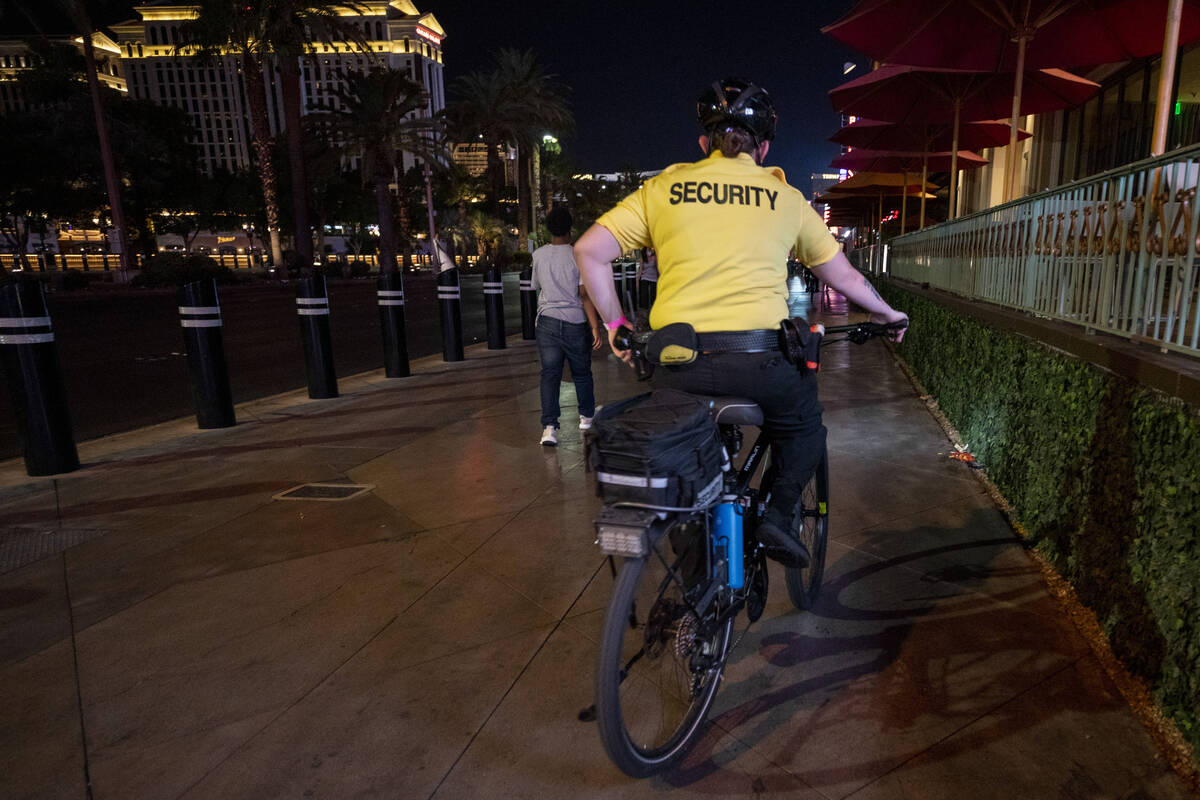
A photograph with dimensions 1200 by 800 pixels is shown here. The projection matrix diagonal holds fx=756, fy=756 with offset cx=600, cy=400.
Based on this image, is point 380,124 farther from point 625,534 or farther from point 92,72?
point 625,534

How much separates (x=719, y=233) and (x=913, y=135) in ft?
47.6

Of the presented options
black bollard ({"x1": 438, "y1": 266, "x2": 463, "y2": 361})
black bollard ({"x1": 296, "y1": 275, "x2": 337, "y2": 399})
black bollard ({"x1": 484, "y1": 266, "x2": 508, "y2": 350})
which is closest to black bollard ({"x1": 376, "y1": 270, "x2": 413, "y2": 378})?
black bollard ({"x1": 296, "y1": 275, "x2": 337, "y2": 399})

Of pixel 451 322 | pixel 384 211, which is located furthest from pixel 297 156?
pixel 451 322

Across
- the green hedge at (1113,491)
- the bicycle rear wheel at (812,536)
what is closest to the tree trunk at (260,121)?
the green hedge at (1113,491)

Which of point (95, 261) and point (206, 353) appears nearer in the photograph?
point (206, 353)

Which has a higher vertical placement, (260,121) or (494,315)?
(260,121)

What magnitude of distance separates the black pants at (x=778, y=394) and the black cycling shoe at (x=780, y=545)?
0.18 feet

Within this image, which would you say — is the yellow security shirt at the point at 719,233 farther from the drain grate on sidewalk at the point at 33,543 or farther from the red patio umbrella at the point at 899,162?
the red patio umbrella at the point at 899,162

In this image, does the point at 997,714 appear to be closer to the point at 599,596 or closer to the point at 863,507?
the point at 599,596

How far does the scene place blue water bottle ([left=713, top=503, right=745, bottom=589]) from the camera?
2.49 meters

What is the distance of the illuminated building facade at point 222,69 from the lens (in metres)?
127

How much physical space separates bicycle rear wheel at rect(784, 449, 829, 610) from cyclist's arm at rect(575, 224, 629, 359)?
1206mm

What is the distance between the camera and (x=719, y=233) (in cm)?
249

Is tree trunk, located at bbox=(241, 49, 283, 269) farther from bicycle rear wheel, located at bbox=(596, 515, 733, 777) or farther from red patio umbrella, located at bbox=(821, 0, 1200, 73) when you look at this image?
bicycle rear wheel, located at bbox=(596, 515, 733, 777)
